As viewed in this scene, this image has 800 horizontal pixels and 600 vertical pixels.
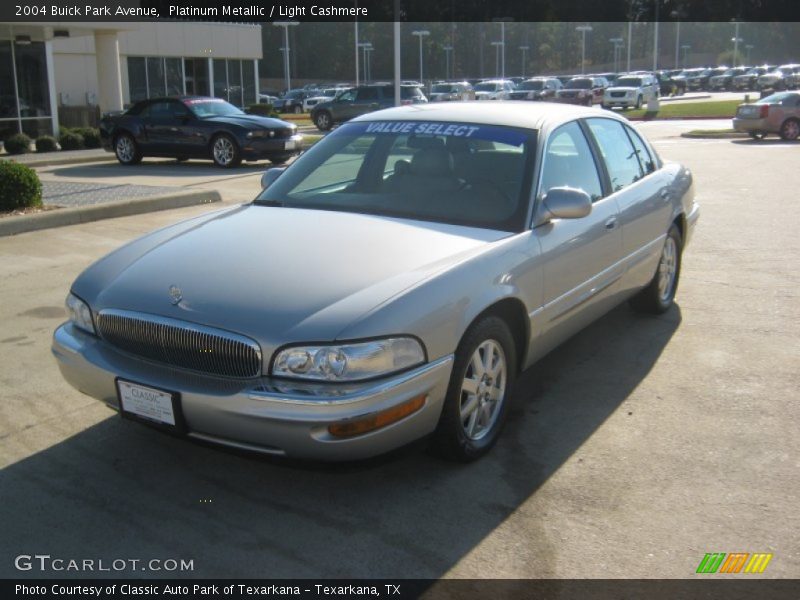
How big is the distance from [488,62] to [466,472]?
359ft

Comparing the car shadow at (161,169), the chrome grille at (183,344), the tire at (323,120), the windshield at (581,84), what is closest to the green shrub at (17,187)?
the car shadow at (161,169)

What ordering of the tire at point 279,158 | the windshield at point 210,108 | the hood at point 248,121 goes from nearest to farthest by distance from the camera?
the hood at point 248,121 < the tire at point 279,158 < the windshield at point 210,108

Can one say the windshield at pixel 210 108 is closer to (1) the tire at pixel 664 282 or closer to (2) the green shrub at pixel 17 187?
(2) the green shrub at pixel 17 187

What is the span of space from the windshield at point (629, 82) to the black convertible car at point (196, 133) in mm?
31202

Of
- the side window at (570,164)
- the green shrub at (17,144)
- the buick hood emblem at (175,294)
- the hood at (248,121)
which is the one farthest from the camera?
the green shrub at (17,144)

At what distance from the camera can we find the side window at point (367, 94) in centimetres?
3353

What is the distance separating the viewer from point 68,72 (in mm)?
30984

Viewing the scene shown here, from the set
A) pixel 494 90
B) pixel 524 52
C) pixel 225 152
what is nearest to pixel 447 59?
pixel 524 52

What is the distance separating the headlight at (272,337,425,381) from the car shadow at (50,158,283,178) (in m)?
13.5

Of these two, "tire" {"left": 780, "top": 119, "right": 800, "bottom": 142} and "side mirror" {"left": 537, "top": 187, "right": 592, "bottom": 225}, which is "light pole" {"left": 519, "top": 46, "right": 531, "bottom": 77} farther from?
"side mirror" {"left": 537, "top": 187, "right": 592, "bottom": 225}

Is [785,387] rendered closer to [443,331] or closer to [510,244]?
[510,244]

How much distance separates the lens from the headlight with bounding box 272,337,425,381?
333 cm

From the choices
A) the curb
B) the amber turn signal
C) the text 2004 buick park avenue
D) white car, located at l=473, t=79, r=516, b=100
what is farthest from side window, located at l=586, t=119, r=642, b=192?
white car, located at l=473, t=79, r=516, b=100

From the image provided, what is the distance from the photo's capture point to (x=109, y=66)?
26.4 meters
